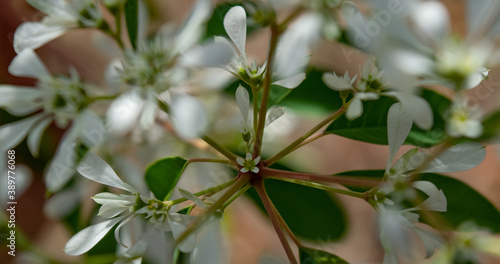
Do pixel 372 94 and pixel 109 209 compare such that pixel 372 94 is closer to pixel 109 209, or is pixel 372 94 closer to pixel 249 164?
pixel 249 164

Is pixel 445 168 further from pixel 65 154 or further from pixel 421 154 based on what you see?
pixel 65 154

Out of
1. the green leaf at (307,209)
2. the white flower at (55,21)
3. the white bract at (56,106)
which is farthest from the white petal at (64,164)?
the green leaf at (307,209)

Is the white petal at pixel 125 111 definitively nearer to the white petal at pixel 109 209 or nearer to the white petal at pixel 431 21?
the white petal at pixel 109 209

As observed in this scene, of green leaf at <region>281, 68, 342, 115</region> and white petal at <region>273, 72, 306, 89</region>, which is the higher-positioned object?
white petal at <region>273, 72, 306, 89</region>

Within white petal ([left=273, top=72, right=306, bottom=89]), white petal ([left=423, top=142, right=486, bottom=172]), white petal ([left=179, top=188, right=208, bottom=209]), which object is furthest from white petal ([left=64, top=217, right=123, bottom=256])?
white petal ([left=423, top=142, right=486, bottom=172])

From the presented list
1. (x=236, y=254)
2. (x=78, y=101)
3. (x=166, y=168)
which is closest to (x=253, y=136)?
(x=166, y=168)

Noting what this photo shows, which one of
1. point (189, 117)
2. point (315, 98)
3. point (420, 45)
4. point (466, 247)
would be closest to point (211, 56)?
point (189, 117)

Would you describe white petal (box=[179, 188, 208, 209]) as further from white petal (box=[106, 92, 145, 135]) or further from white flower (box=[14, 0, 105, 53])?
white flower (box=[14, 0, 105, 53])
